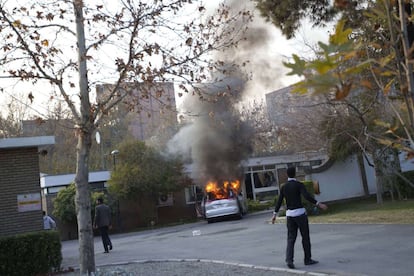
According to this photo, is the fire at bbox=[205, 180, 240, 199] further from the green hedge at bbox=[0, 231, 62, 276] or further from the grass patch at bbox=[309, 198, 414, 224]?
the green hedge at bbox=[0, 231, 62, 276]

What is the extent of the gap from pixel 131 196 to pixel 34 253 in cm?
1552

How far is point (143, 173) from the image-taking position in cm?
2575

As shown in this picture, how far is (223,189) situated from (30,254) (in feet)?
46.2

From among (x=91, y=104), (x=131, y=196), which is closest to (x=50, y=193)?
(x=131, y=196)

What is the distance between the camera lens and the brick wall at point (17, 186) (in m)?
12.3

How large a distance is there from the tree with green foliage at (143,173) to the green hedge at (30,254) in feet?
48.1

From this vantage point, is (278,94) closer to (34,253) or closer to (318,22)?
(318,22)

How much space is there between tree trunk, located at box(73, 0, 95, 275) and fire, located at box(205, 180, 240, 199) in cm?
1473

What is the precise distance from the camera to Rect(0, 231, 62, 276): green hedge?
1024 centimetres

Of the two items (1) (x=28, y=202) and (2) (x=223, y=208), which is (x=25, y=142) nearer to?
(1) (x=28, y=202)

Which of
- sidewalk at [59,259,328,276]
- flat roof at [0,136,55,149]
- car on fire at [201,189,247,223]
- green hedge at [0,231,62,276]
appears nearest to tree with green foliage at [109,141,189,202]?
car on fire at [201,189,247,223]

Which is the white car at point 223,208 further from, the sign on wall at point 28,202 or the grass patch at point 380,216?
the sign on wall at point 28,202

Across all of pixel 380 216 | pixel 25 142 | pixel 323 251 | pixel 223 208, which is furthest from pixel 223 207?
pixel 323 251

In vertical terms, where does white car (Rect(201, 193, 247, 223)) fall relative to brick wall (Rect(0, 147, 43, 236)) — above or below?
below
